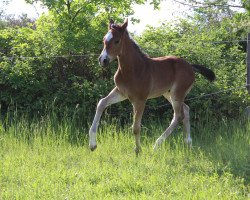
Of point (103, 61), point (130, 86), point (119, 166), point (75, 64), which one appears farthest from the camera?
point (75, 64)

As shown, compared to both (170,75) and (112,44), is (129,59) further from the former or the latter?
(170,75)

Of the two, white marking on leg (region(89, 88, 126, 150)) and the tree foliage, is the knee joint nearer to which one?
white marking on leg (region(89, 88, 126, 150))

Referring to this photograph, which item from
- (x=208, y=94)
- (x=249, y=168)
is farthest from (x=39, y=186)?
(x=208, y=94)

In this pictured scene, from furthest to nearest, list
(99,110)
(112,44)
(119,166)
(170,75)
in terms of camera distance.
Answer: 1. (170,75)
2. (99,110)
3. (112,44)
4. (119,166)

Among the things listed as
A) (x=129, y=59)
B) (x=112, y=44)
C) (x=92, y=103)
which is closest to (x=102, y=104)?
(x=129, y=59)

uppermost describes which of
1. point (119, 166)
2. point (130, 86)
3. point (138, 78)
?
point (138, 78)

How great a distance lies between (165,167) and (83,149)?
5.81ft

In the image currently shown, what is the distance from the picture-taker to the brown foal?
7348mm

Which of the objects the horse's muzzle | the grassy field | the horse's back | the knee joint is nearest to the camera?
the grassy field

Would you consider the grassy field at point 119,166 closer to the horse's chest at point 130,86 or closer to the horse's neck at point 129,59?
the horse's chest at point 130,86

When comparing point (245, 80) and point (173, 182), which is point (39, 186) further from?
point (245, 80)

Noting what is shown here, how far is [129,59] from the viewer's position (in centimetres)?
770

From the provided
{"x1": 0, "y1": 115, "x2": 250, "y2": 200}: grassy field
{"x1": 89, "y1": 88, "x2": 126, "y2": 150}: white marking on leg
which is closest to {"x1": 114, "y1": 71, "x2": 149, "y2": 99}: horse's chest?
{"x1": 89, "y1": 88, "x2": 126, "y2": 150}: white marking on leg

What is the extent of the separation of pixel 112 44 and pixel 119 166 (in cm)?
189
